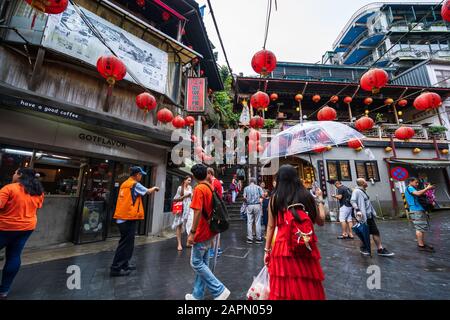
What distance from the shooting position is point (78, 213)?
636 centimetres

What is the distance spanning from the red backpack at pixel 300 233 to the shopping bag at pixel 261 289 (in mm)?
423

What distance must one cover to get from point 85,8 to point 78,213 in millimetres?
7004

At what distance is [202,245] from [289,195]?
145 centimetres

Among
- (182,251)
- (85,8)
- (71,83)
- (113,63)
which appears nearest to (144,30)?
(85,8)

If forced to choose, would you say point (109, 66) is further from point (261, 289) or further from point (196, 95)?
point (261, 289)

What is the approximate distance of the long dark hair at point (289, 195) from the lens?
1998 mm

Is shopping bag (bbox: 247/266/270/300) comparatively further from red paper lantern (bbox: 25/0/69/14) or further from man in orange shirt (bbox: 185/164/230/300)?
red paper lantern (bbox: 25/0/69/14)

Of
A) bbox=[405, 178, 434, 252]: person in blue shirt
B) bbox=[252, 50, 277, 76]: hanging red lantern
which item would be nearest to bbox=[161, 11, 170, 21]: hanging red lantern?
bbox=[252, 50, 277, 76]: hanging red lantern

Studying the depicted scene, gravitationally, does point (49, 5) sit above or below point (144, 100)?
above

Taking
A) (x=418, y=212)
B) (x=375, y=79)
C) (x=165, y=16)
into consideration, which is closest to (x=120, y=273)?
(x=418, y=212)

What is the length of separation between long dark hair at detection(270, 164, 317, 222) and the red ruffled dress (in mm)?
165

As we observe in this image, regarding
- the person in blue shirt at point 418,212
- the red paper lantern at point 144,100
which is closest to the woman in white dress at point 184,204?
the red paper lantern at point 144,100

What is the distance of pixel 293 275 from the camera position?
1.80 meters
